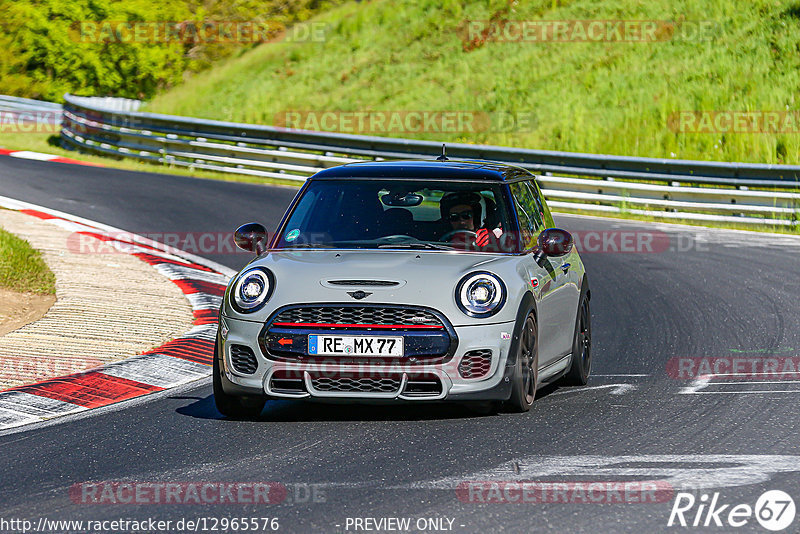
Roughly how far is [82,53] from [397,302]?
47.4 meters

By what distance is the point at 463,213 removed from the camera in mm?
7773

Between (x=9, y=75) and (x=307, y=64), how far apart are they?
1948 centimetres

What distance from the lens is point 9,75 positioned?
52906mm

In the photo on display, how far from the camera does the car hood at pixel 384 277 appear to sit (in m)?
6.78

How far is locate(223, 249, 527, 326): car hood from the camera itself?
678 cm

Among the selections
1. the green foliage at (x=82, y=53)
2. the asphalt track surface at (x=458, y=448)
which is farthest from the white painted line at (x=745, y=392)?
the green foliage at (x=82, y=53)

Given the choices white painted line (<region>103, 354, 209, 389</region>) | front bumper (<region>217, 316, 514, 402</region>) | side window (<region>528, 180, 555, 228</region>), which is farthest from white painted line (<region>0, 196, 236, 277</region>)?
front bumper (<region>217, 316, 514, 402</region>)

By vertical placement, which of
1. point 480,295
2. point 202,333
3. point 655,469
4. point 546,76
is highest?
point 546,76

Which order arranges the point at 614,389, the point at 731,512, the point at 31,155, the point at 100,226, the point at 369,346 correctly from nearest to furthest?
1. the point at 731,512
2. the point at 369,346
3. the point at 614,389
4. the point at 100,226
5. the point at 31,155

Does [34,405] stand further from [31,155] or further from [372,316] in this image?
[31,155]

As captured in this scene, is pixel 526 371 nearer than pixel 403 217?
Yes

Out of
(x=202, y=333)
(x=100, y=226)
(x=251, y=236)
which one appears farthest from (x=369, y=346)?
(x=100, y=226)

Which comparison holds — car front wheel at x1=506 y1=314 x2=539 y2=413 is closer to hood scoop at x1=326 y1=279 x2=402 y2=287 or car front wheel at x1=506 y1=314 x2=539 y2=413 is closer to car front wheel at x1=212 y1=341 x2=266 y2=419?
hood scoop at x1=326 y1=279 x2=402 y2=287

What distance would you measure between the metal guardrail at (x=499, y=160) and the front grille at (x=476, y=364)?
13.0m
